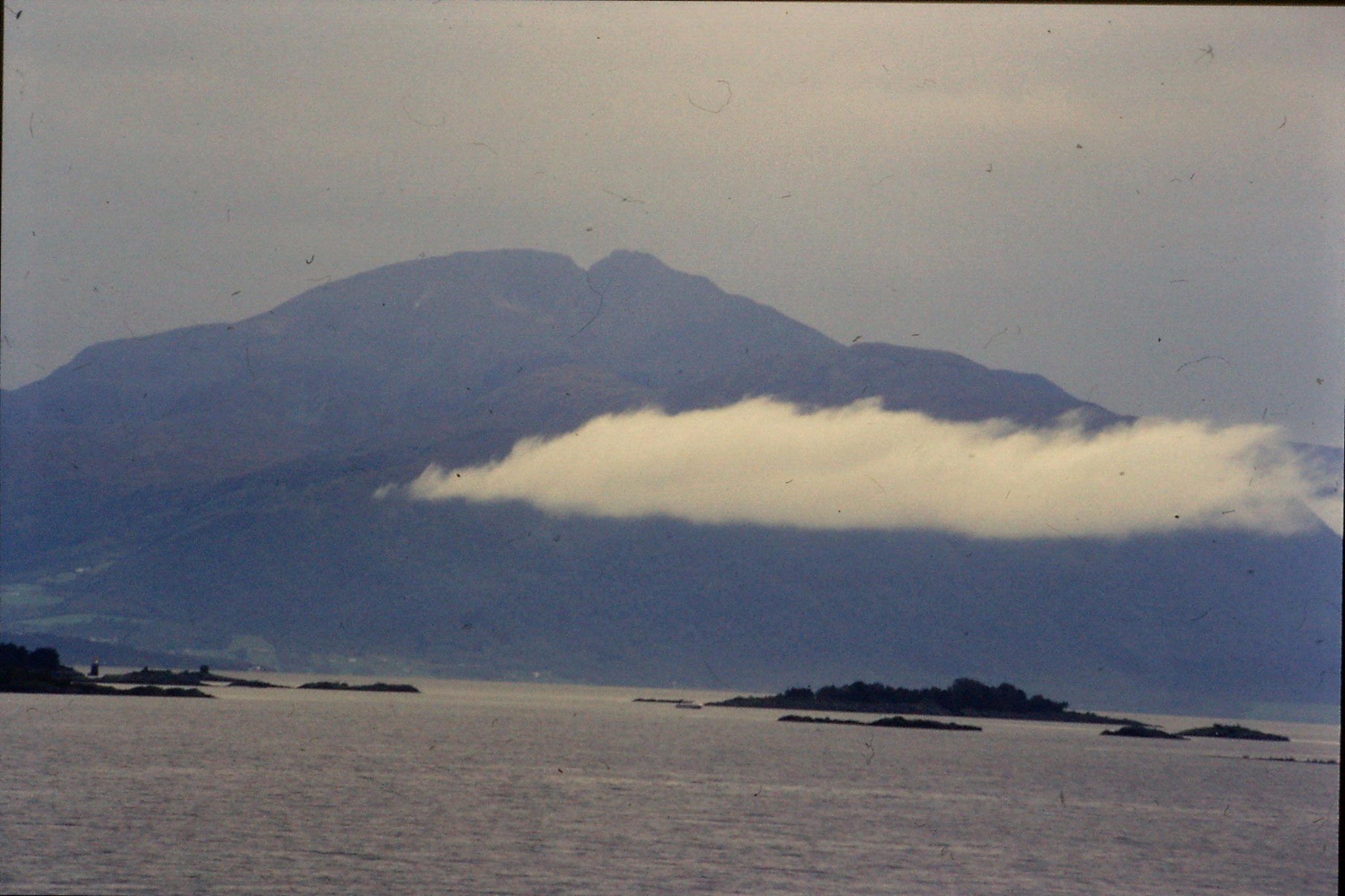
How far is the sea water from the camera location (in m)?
41.4

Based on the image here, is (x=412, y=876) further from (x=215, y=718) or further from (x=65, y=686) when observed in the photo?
(x=65, y=686)

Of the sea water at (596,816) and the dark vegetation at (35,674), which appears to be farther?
the dark vegetation at (35,674)

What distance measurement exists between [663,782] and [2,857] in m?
47.1

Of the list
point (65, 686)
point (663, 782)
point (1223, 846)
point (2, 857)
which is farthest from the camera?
point (65, 686)

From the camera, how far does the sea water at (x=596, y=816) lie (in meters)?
41.4

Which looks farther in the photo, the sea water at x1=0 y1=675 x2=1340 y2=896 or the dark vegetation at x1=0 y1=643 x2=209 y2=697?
the dark vegetation at x1=0 y1=643 x2=209 y2=697

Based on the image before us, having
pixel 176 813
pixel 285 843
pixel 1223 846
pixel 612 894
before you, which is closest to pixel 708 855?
pixel 612 894

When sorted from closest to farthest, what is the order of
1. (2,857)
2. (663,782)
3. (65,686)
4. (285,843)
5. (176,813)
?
(2,857) → (285,843) → (176,813) → (663,782) → (65,686)

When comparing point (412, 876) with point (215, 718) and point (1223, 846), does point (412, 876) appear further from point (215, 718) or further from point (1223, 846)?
point (215, 718)

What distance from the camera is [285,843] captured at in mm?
46312

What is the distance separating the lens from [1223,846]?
213 ft

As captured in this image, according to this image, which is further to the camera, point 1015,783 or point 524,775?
Answer: point 1015,783

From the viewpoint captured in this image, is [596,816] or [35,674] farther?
→ [35,674]

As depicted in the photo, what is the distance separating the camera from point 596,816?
60906 millimetres
